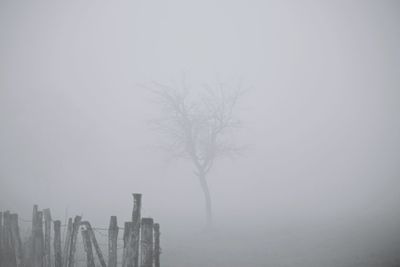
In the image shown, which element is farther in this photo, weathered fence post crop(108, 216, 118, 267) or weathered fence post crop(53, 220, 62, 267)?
weathered fence post crop(53, 220, 62, 267)

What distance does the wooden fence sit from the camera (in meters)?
6.95

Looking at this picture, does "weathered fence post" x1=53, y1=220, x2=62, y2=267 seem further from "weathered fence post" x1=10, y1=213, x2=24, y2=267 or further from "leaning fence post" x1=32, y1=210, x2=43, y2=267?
"weathered fence post" x1=10, y1=213, x2=24, y2=267

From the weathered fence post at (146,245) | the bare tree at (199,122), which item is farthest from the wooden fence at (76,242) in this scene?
the bare tree at (199,122)

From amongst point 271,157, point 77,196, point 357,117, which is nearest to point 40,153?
point 77,196

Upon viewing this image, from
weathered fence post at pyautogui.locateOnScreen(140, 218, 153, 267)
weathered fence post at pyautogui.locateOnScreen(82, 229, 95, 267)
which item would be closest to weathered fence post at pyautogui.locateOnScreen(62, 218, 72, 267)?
weathered fence post at pyautogui.locateOnScreen(82, 229, 95, 267)

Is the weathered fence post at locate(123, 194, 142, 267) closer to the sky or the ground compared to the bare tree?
closer to the ground

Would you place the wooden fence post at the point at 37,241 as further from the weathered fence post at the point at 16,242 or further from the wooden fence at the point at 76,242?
the weathered fence post at the point at 16,242

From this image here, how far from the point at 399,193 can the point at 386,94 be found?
7532 centimetres

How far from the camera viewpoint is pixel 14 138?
4362 centimetres

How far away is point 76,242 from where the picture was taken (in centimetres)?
889

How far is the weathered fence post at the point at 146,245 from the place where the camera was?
678 cm

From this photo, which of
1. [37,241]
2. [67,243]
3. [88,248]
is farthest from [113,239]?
[37,241]

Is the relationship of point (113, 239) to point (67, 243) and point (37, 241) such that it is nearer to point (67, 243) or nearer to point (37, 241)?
point (67, 243)

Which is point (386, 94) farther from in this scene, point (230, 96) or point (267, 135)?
point (230, 96)
